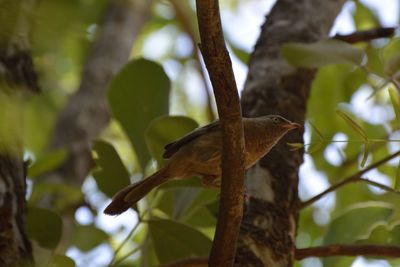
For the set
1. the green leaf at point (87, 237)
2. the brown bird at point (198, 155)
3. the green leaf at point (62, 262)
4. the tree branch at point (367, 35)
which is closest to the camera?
the green leaf at point (62, 262)

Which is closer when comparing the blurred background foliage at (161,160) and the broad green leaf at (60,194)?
the blurred background foliage at (161,160)

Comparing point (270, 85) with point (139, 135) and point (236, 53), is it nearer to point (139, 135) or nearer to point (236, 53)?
point (139, 135)

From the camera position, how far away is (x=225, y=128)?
1.76 m

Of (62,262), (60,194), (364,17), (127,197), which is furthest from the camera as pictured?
(364,17)

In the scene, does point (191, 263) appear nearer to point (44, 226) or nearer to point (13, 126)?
point (44, 226)

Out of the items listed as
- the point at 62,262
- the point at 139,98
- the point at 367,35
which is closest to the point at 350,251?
the point at 62,262

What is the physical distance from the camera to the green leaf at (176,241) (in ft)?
8.29

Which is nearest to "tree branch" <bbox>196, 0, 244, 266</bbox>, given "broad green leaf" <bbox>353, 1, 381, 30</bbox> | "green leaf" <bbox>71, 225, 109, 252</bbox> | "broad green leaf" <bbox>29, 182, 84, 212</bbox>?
"broad green leaf" <bbox>29, 182, 84, 212</bbox>

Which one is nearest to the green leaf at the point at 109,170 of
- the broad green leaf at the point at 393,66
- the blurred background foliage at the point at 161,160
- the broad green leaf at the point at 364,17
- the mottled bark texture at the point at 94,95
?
the blurred background foliage at the point at 161,160

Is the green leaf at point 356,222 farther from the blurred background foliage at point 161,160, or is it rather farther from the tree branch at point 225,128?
the tree branch at point 225,128

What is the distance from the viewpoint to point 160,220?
254 cm

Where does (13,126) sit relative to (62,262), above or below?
below

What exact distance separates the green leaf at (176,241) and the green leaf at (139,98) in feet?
1.50

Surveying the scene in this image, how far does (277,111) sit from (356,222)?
0.67 meters
